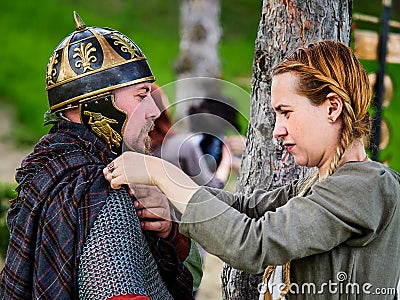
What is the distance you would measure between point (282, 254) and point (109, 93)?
2.96 feet

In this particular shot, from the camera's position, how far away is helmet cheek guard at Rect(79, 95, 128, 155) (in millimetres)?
2797

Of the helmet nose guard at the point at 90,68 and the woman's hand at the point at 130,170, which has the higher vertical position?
the helmet nose guard at the point at 90,68

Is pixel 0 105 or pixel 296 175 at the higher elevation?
pixel 296 175

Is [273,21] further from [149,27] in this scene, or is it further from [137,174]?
[149,27]

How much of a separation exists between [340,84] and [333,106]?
3.0 inches

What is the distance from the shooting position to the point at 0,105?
1540 cm

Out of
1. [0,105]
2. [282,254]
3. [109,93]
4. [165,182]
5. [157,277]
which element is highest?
[109,93]

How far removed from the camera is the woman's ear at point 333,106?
245cm

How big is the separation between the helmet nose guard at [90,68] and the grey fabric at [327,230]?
603 mm

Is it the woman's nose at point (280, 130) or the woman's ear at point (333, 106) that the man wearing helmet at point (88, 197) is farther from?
the woman's ear at point (333, 106)

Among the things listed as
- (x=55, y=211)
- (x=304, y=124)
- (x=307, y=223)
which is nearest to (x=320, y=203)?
(x=307, y=223)

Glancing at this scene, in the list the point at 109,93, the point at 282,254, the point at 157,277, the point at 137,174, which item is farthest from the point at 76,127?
the point at 282,254

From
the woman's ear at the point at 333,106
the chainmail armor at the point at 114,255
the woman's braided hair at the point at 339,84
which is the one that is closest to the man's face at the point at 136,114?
the chainmail armor at the point at 114,255

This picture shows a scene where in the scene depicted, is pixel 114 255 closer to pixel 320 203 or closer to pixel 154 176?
pixel 154 176
